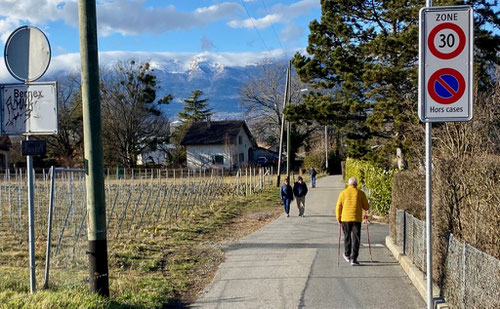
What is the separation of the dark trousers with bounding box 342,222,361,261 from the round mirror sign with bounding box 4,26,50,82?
613cm

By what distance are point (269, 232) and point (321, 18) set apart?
11180 millimetres

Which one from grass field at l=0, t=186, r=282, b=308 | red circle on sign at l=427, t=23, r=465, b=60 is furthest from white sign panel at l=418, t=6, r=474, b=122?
grass field at l=0, t=186, r=282, b=308

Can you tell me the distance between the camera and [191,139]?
64.9 meters

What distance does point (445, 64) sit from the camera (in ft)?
16.3

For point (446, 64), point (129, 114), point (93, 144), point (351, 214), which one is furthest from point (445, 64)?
point (129, 114)

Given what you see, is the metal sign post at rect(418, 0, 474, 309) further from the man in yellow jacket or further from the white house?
the white house

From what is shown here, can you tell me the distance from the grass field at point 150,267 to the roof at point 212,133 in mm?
45038

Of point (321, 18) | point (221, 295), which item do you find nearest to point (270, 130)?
point (321, 18)

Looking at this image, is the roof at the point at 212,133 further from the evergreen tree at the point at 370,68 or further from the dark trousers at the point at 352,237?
the dark trousers at the point at 352,237

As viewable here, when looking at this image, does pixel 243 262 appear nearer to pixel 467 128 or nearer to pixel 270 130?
pixel 467 128

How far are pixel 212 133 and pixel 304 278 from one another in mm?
57451

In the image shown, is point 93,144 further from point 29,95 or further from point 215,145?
point 215,145

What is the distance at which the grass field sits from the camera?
20.8 ft

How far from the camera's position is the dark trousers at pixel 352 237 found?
31.2 feet
